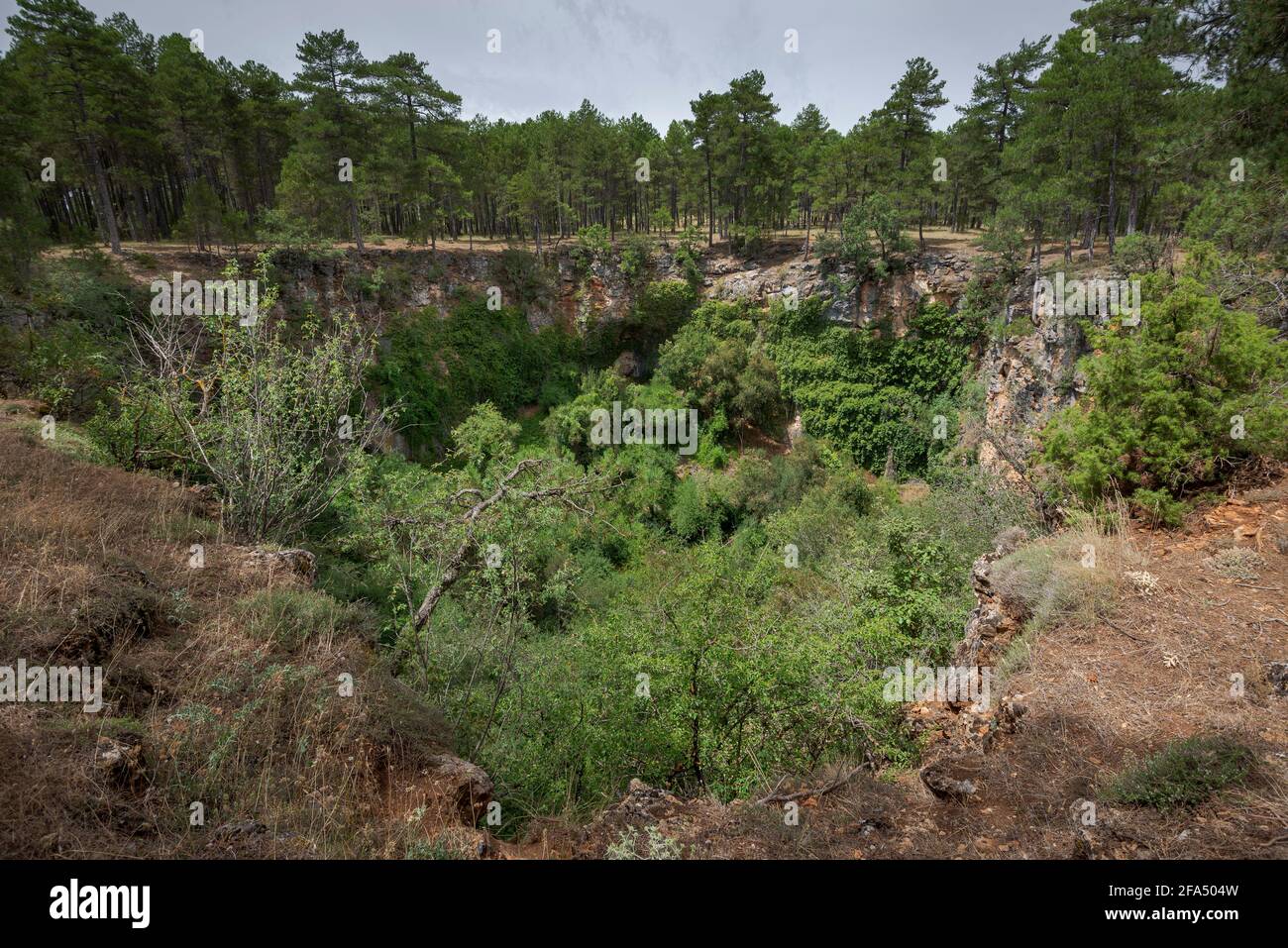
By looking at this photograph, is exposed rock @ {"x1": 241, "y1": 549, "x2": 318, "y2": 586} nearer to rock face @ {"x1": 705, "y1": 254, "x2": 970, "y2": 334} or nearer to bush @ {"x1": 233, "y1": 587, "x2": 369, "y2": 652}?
bush @ {"x1": 233, "y1": 587, "x2": 369, "y2": 652}

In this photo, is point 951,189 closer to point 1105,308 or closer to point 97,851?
point 1105,308

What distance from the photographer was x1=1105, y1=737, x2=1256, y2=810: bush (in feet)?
11.7

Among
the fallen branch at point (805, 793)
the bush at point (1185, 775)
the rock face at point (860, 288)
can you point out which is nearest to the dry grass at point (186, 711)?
the fallen branch at point (805, 793)

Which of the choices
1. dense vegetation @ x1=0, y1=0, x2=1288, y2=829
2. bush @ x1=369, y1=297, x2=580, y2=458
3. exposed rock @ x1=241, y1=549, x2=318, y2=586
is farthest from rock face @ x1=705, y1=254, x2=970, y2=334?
exposed rock @ x1=241, y1=549, x2=318, y2=586

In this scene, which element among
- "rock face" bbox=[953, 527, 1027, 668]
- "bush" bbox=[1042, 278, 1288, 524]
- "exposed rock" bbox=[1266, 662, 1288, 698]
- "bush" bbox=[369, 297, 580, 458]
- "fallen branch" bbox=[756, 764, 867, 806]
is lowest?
"fallen branch" bbox=[756, 764, 867, 806]

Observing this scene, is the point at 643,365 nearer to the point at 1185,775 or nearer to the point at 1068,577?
the point at 1068,577

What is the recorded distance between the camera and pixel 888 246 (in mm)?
26250

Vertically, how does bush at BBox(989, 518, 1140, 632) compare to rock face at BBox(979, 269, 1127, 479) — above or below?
below

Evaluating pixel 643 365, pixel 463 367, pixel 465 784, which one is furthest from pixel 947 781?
pixel 643 365

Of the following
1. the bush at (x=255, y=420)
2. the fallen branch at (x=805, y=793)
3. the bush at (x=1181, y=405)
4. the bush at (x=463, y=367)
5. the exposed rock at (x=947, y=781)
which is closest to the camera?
→ the exposed rock at (x=947, y=781)

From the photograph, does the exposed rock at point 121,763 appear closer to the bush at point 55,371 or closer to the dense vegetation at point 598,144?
the bush at point 55,371

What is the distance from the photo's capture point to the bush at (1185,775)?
11.7 ft

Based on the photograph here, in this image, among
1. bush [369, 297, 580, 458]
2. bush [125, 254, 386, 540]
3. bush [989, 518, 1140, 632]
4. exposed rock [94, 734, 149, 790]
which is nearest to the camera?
exposed rock [94, 734, 149, 790]
